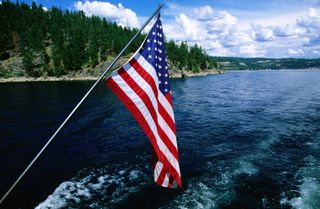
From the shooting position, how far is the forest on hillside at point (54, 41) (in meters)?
135

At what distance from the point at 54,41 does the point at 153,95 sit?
156m

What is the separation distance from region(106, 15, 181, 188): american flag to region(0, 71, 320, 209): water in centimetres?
666

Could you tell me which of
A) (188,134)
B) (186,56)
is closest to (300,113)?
(188,134)

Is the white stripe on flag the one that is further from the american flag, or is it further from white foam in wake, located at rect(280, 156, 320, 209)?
white foam in wake, located at rect(280, 156, 320, 209)

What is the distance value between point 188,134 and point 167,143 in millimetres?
20347

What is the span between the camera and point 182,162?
21.1 metres

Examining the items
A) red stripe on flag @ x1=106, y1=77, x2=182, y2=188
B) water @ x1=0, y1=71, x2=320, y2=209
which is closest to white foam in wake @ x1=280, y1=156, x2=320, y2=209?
water @ x1=0, y1=71, x2=320, y2=209

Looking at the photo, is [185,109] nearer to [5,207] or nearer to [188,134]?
[188,134]

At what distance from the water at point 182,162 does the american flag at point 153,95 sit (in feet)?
21.8

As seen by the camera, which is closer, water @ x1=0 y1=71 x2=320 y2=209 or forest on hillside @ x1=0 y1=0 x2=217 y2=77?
water @ x1=0 y1=71 x2=320 y2=209

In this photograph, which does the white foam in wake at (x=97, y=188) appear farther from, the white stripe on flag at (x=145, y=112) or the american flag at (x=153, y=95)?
the white stripe on flag at (x=145, y=112)

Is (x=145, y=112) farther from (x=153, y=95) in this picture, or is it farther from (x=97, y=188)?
(x=97, y=188)

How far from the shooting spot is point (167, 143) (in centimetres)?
945

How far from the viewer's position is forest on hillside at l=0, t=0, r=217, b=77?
135250 millimetres
